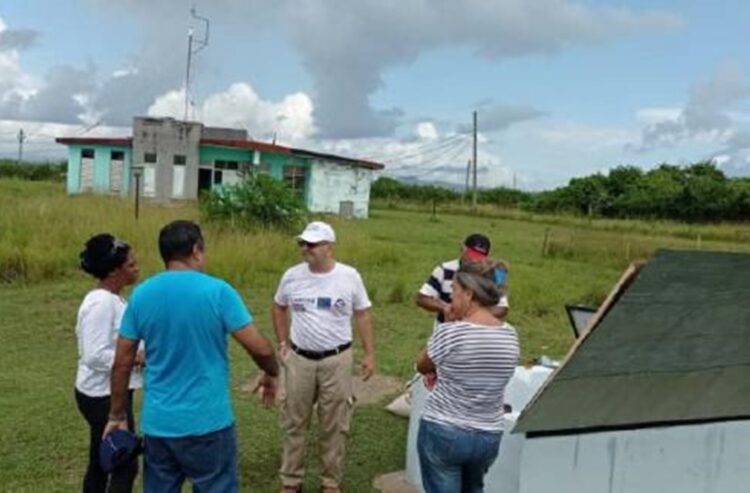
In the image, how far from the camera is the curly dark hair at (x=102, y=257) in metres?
3.48

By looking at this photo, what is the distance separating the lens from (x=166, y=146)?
103 ft

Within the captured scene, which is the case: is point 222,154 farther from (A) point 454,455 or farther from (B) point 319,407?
(A) point 454,455

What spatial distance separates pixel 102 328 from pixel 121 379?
0.41 metres

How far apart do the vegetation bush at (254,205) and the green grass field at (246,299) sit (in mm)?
626

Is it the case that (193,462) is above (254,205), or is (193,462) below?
below

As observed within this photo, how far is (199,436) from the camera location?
310 cm

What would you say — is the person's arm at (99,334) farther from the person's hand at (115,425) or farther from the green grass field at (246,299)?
the green grass field at (246,299)

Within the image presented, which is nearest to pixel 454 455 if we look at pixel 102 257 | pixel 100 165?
pixel 102 257

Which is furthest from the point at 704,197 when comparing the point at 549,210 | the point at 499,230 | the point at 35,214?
the point at 35,214

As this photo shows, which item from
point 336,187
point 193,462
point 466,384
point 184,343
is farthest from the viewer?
point 336,187

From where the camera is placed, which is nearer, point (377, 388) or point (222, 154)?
point (377, 388)

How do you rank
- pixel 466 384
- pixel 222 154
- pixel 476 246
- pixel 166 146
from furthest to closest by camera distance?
pixel 222 154 < pixel 166 146 < pixel 476 246 < pixel 466 384

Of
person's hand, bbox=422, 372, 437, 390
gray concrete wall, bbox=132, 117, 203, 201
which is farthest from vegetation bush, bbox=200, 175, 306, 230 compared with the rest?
person's hand, bbox=422, 372, 437, 390

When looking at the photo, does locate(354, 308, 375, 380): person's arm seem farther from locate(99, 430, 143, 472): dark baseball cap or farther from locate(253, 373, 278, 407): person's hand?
locate(99, 430, 143, 472): dark baseball cap
